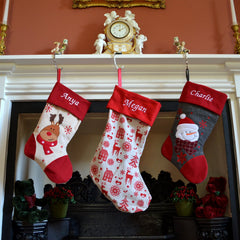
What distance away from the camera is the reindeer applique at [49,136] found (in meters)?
1.51

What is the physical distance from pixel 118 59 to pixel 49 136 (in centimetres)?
56

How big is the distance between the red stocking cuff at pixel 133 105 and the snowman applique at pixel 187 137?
16 centimetres

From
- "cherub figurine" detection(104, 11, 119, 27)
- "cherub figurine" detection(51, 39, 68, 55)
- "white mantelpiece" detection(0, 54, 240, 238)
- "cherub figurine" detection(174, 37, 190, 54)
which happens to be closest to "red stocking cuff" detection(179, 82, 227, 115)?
"white mantelpiece" detection(0, 54, 240, 238)

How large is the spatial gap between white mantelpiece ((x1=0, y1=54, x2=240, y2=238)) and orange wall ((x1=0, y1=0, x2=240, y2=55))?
0.52 ft

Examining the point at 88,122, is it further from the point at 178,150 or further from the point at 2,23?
the point at 2,23

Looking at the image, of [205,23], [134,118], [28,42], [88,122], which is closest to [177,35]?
[205,23]

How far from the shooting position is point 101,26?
1852mm

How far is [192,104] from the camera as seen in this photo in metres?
1.58

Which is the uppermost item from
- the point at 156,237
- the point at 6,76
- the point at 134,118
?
the point at 6,76

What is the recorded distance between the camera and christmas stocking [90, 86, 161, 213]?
143cm

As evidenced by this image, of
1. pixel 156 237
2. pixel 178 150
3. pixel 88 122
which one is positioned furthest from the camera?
pixel 88 122

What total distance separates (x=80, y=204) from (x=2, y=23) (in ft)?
3.97

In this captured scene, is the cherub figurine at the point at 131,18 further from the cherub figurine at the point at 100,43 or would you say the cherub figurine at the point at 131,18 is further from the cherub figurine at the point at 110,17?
the cherub figurine at the point at 100,43

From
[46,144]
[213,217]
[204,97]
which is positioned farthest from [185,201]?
[46,144]
